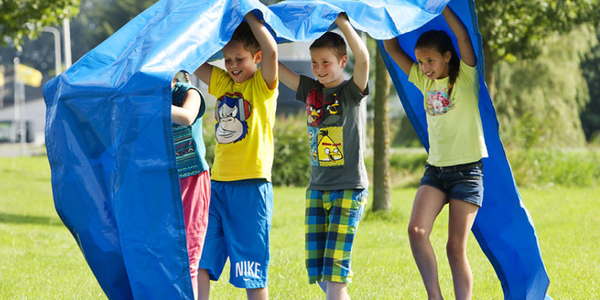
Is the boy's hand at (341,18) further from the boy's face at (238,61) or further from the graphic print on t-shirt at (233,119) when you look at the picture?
the graphic print on t-shirt at (233,119)

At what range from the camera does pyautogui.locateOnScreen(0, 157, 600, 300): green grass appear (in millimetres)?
5156

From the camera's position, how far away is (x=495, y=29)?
35.4 feet

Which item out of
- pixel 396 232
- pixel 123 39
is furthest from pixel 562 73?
pixel 123 39

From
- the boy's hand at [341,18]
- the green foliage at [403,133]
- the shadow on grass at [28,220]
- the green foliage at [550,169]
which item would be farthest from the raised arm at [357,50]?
the green foliage at [403,133]

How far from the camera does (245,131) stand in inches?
148

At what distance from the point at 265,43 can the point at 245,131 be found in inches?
21.4

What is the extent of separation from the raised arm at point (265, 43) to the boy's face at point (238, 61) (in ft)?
0.49

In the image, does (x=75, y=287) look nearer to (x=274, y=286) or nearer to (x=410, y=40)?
(x=274, y=286)

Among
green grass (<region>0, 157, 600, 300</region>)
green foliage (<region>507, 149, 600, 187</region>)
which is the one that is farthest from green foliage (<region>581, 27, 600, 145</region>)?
green grass (<region>0, 157, 600, 300</region>)

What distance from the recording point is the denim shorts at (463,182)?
397cm

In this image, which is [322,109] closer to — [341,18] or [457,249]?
[341,18]

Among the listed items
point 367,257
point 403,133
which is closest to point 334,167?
point 367,257

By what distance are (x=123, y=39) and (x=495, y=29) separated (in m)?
8.33

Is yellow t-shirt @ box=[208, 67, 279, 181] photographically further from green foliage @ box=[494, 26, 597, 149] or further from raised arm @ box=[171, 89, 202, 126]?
green foliage @ box=[494, 26, 597, 149]
